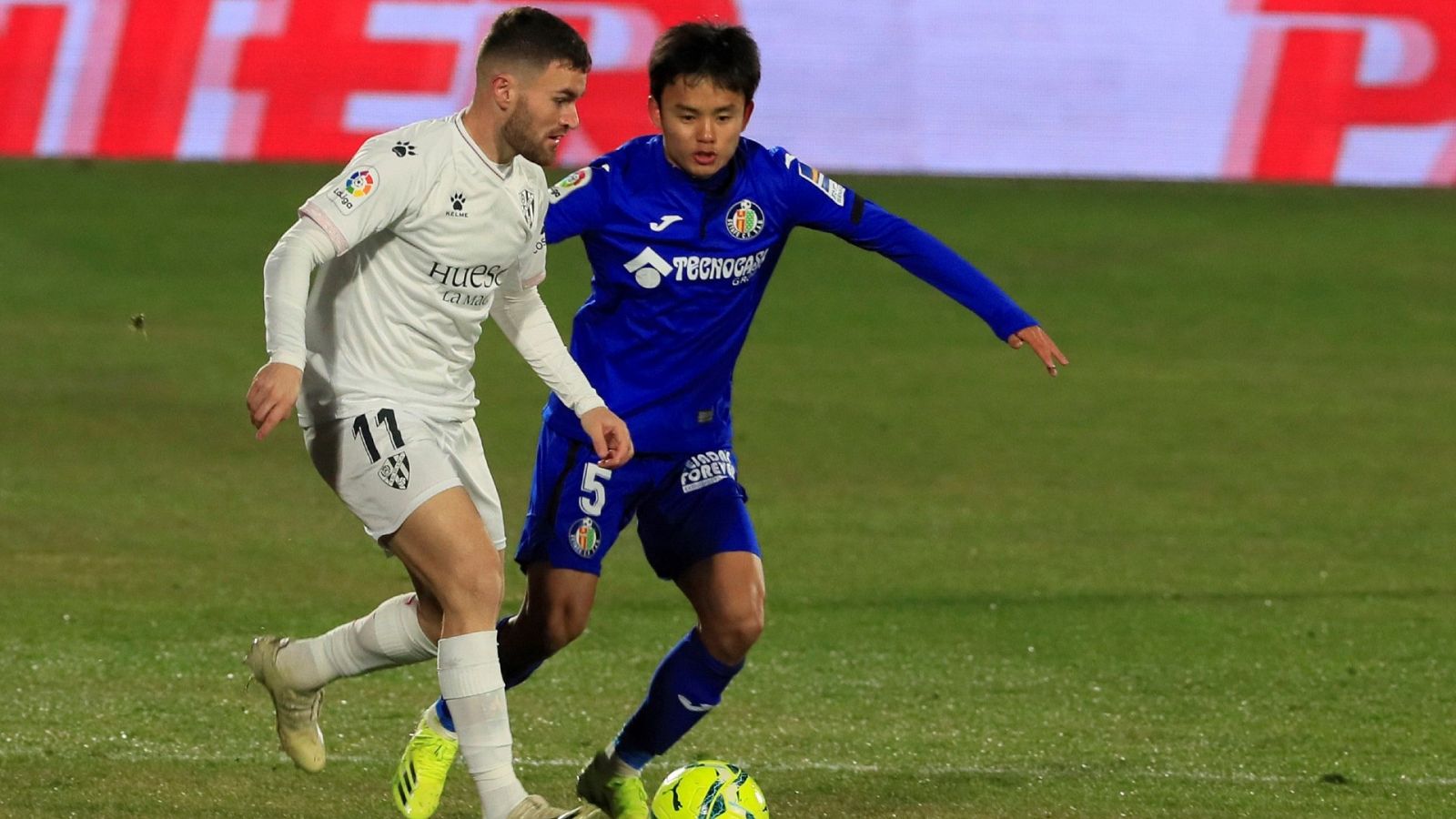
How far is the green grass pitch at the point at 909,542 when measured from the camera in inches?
251

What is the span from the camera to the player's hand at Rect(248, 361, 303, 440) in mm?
4832

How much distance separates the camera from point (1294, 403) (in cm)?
1338

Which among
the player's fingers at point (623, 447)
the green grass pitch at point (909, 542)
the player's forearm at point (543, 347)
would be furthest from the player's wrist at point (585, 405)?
the green grass pitch at point (909, 542)

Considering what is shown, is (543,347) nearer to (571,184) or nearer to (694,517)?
(571,184)

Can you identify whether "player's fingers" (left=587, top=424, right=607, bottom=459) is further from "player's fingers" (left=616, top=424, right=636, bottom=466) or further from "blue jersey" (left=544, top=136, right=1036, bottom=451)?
"blue jersey" (left=544, top=136, right=1036, bottom=451)

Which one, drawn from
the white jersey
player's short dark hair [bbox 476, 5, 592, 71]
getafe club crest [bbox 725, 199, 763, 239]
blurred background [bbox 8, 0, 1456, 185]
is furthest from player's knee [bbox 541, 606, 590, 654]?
blurred background [bbox 8, 0, 1456, 185]

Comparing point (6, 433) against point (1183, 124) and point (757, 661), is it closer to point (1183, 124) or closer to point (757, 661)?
point (757, 661)

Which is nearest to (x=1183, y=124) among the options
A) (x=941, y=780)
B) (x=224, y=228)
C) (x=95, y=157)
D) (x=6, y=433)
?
(x=224, y=228)

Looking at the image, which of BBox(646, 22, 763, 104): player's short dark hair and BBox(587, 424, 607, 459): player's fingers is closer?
BBox(587, 424, 607, 459): player's fingers

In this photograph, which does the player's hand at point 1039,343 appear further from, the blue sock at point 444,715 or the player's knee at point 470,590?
the blue sock at point 444,715

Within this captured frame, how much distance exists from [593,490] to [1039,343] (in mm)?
1246

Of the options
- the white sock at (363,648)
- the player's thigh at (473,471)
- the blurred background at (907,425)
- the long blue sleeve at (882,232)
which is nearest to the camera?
the player's thigh at (473,471)

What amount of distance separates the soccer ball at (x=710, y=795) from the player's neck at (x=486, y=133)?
158cm

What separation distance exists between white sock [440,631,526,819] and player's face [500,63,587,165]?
119 cm
